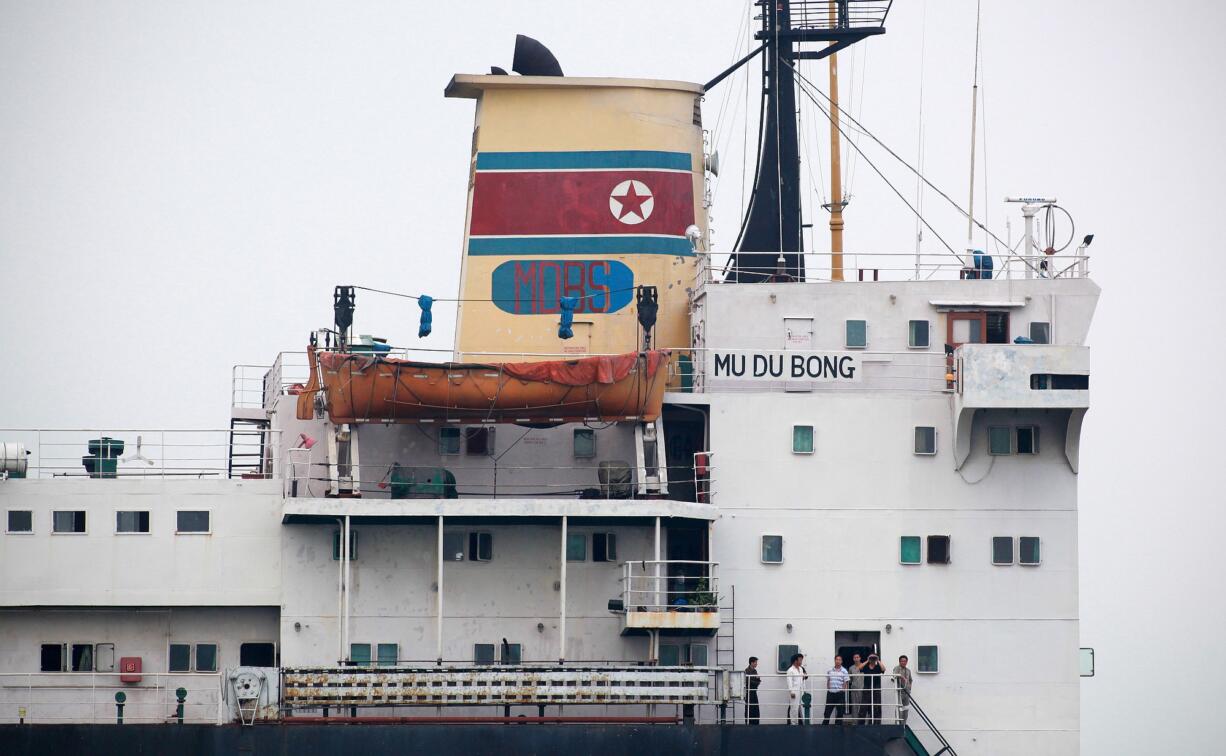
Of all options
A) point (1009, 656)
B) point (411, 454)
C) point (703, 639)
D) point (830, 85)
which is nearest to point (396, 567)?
point (411, 454)

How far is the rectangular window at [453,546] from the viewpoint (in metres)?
40.7

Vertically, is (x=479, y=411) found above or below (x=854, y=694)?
above

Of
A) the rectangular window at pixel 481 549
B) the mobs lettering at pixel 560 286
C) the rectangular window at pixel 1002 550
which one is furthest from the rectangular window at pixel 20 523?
the rectangular window at pixel 1002 550

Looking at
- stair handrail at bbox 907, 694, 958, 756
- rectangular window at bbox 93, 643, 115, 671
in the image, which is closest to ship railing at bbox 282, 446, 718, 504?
rectangular window at bbox 93, 643, 115, 671

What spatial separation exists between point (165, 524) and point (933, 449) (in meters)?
14.0

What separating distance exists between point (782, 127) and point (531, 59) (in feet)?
17.4

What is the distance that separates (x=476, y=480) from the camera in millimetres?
41750

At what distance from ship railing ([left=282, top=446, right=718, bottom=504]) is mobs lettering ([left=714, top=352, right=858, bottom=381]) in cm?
192

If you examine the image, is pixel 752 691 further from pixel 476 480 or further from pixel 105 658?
pixel 105 658

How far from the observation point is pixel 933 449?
4144 cm

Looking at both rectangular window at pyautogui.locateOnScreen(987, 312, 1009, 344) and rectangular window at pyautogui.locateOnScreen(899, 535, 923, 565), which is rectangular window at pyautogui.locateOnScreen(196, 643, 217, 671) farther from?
rectangular window at pyautogui.locateOnScreen(987, 312, 1009, 344)

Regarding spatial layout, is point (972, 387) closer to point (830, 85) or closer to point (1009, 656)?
point (1009, 656)

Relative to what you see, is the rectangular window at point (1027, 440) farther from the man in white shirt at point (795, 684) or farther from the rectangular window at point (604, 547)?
the rectangular window at point (604, 547)

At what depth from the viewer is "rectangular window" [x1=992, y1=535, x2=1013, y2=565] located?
41.1 metres
